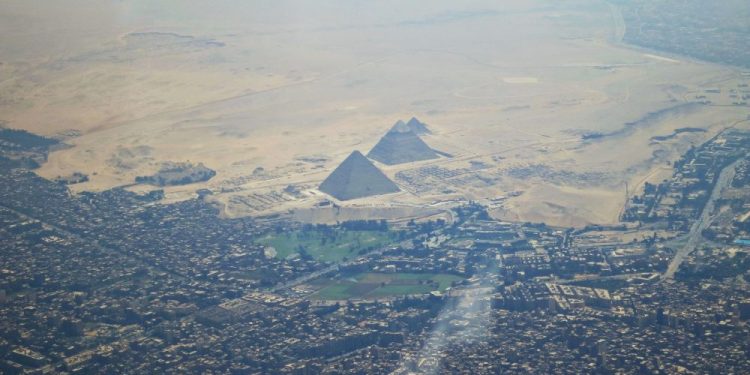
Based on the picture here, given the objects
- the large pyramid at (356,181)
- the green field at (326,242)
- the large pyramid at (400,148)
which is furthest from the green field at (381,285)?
the large pyramid at (400,148)

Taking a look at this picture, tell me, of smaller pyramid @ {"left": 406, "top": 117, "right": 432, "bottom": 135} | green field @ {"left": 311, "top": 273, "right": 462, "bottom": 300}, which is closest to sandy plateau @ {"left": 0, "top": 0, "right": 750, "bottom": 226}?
smaller pyramid @ {"left": 406, "top": 117, "right": 432, "bottom": 135}

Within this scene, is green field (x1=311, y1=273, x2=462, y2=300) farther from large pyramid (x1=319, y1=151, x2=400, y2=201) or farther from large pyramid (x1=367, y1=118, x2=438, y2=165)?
large pyramid (x1=367, y1=118, x2=438, y2=165)

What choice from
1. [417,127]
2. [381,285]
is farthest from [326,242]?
[417,127]

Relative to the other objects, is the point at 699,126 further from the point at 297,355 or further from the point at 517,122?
the point at 297,355

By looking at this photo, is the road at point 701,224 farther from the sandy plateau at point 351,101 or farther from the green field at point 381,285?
the green field at point 381,285

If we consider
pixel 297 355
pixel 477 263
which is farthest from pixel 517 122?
pixel 297 355

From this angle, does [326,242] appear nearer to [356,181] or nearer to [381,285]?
[381,285]
